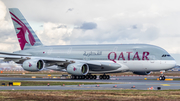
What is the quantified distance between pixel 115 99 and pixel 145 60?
30.6m

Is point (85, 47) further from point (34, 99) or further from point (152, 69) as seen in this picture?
point (34, 99)

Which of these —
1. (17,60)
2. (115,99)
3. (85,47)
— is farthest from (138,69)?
(115,99)

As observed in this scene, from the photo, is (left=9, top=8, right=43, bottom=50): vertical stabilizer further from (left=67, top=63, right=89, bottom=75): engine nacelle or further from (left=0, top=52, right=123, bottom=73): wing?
(left=67, top=63, right=89, bottom=75): engine nacelle

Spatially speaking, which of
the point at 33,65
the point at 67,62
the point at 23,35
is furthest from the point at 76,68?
the point at 23,35

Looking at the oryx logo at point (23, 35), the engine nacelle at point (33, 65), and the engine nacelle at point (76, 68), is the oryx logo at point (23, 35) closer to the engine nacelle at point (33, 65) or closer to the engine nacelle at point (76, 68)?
the engine nacelle at point (33, 65)

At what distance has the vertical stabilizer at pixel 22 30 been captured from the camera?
62.7m

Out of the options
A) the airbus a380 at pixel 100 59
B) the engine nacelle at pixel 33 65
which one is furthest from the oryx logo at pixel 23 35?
the engine nacelle at pixel 33 65

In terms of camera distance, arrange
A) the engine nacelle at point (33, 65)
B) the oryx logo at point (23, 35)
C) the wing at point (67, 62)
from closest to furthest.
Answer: the engine nacelle at point (33, 65) < the wing at point (67, 62) < the oryx logo at point (23, 35)

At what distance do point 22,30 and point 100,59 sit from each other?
60.3ft

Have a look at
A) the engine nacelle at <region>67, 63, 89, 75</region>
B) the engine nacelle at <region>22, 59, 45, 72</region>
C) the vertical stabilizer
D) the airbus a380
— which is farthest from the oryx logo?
the engine nacelle at <region>67, 63, 89, 75</region>

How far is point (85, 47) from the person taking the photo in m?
58.4

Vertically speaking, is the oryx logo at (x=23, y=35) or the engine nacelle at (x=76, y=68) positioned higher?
the oryx logo at (x=23, y=35)

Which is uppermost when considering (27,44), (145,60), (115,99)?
(27,44)

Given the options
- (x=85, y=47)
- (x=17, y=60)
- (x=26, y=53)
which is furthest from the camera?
(x=26, y=53)
